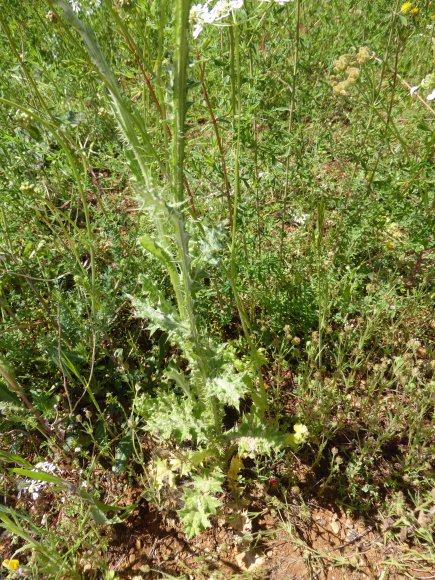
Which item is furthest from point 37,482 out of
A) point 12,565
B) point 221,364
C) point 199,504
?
point 221,364

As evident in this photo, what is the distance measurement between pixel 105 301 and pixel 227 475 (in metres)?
0.97

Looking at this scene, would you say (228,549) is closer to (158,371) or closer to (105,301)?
(158,371)

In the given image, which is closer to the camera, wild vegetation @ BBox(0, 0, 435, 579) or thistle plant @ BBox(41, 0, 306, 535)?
thistle plant @ BBox(41, 0, 306, 535)

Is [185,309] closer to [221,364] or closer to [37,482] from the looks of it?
[221,364]

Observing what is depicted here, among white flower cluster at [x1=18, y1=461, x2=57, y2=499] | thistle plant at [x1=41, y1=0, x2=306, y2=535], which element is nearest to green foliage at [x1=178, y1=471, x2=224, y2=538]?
thistle plant at [x1=41, y1=0, x2=306, y2=535]

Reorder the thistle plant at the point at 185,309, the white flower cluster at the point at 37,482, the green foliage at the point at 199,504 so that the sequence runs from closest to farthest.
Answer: the thistle plant at the point at 185,309
the green foliage at the point at 199,504
the white flower cluster at the point at 37,482

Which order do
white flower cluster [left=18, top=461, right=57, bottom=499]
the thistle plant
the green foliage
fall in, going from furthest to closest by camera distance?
white flower cluster [left=18, top=461, right=57, bottom=499]
the green foliage
the thistle plant

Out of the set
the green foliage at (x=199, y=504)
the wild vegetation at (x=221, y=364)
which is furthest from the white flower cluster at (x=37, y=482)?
the green foliage at (x=199, y=504)

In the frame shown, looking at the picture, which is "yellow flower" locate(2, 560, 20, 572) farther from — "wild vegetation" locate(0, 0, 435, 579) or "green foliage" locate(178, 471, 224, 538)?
"green foliage" locate(178, 471, 224, 538)

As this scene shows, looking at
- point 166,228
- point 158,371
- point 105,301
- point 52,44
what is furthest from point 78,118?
point 52,44

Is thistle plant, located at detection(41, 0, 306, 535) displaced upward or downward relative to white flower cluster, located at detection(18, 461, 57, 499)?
upward

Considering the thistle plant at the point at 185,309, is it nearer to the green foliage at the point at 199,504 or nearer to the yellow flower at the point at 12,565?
the green foliage at the point at 199,504

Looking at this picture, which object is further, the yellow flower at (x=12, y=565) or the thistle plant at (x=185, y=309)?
the yellow flower at (x=12, y=565)

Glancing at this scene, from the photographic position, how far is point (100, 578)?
5.69 feet
